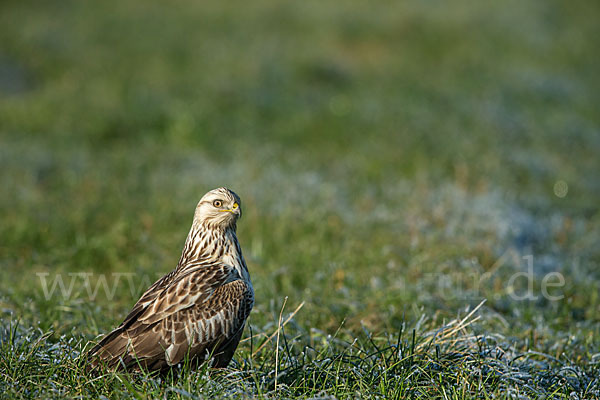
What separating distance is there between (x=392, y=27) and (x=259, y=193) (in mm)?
12697

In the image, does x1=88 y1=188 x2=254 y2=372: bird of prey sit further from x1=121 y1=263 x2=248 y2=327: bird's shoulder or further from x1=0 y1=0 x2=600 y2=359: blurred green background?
x1=0 y1=0 x2=600 y2=359: blurred green background

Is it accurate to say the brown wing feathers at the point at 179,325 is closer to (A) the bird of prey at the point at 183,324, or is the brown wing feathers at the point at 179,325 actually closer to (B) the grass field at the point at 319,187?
(A) the bird of prey at the point at 183,324

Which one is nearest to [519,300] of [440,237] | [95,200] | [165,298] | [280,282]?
[440,237]

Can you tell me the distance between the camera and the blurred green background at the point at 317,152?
7.38 meters

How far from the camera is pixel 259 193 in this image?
1023 cm

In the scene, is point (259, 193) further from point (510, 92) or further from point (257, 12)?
point (257, 12)

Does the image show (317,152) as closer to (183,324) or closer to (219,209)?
(219,209)

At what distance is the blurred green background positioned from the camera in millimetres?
7375

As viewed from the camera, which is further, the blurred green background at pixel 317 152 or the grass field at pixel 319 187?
the blurred green background at pixel 317 152

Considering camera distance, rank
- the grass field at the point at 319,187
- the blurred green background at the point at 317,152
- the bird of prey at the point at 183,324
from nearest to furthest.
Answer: the bird of prey at the point at 183,324, the grass field at the point at 319,187, the blurred green background at the point at 317,152

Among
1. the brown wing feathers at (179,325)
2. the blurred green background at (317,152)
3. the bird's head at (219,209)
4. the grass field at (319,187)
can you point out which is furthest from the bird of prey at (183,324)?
the blurred green background at (317,152)

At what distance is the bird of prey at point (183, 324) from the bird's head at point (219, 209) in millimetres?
381

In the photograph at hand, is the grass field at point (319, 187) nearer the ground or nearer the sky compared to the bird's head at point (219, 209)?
nearer the ground

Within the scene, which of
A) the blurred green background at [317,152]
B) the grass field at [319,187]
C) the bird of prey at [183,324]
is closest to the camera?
the bird of prey at [183,324]
